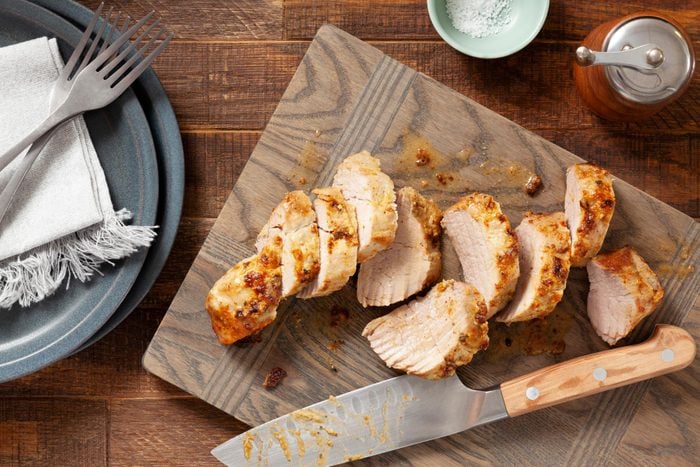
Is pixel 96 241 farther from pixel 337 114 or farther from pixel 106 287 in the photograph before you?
pixel 337 114

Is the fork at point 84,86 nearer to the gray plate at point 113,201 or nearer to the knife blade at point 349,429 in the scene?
the gray plate at point 113,201

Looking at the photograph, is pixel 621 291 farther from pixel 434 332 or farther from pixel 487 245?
pixel 434 332

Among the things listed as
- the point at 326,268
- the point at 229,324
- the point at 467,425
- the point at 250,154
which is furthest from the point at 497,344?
the point at 250,154

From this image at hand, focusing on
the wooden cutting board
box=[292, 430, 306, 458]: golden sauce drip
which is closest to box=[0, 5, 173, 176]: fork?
the wooden cutting board

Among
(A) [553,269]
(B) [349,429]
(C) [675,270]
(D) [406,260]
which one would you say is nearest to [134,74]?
(D) [406,260]

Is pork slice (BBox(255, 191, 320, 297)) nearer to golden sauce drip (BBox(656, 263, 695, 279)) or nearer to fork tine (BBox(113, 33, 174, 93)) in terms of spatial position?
fork tine (BBox(113, 33, 174, 93))

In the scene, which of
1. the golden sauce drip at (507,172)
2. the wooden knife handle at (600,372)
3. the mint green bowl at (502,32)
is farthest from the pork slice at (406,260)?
the mint green bowl at (502,32)
